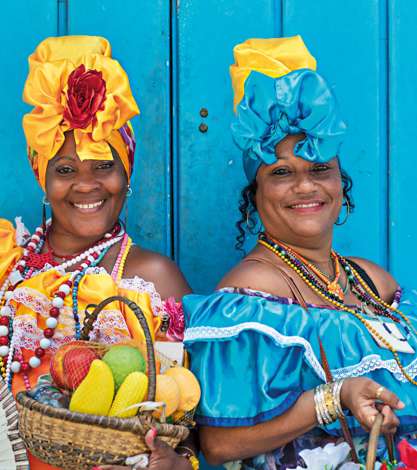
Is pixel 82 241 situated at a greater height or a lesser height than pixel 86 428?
greater

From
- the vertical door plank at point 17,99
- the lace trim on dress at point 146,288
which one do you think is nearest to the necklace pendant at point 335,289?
the lace trim on dress at point 146,288

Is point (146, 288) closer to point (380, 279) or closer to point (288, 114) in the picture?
point (288, 114)

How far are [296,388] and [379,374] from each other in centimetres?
25

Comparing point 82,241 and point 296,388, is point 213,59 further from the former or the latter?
point 296,388

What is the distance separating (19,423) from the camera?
8.02ft

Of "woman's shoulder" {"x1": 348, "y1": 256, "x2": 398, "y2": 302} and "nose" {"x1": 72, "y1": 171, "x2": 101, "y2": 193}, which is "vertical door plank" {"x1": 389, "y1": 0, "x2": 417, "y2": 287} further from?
"nose" {"x1": 72, "y1": 171, "x2": 101, "y2": 193}

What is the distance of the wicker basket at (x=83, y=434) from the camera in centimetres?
230

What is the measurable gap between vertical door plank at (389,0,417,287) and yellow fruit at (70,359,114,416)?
153 cm

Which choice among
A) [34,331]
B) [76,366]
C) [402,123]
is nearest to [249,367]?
[76,366]

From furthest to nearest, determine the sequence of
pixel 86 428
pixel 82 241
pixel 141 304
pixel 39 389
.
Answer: pixel 82 241, pixel 141 304, pixel 39 389, pixel 86 428

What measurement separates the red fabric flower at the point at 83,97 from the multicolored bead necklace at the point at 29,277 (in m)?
0.39

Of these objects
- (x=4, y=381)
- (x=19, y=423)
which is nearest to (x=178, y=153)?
(x=4, y=381)

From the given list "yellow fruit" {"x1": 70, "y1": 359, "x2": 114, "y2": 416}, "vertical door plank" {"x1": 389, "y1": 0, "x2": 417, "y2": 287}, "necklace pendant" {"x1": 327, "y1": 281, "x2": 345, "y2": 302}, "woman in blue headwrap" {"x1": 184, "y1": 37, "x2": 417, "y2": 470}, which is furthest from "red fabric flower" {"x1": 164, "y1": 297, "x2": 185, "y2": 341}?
"vertical door plank" {"x1": 389, "y1": 0, "x2": 417, "y2": 287}

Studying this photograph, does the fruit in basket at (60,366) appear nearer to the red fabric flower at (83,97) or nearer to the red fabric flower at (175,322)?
the red fabric flower at (175,322)
